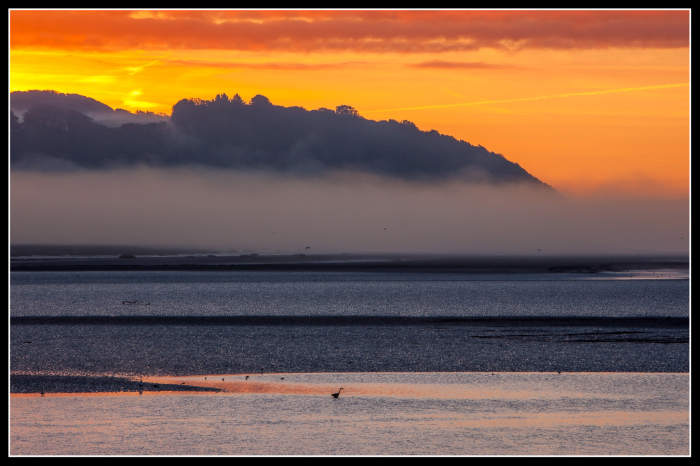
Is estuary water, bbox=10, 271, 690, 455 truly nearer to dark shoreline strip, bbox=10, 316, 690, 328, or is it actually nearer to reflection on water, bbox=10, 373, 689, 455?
reflection on water, bbox=10, 373, 689, 455

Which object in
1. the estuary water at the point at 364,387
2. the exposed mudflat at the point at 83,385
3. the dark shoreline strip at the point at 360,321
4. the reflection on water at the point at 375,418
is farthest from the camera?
the dark shoreline strip at the point at 360,321

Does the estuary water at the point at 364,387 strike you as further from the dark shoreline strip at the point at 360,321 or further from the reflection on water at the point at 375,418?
the dark shoreline strip at the point at 360,321

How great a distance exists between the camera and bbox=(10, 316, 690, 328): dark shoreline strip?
28.4m

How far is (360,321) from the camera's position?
3009 centimetres

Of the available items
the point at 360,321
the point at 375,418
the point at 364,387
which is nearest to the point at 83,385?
the point at 364,387

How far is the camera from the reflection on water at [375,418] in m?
10.6

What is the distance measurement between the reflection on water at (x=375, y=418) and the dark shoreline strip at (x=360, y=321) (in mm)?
13032

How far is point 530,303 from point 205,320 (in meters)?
20.9

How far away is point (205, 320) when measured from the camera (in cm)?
3094

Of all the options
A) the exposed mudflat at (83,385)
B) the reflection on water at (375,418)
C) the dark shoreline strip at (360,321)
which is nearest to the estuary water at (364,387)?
the reflection on water at (375,418)

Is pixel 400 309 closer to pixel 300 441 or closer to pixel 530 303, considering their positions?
pixel 530 303

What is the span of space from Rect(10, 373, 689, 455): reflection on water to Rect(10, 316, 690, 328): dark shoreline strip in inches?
513

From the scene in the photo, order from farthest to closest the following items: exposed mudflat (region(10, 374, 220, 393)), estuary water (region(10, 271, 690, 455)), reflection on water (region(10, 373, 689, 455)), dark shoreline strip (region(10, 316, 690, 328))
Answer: dark shoreline strip (region(10, 316, 690, 328))
exposed mudflat (region(10, 374, 220, 393))
estuary water (region(10, 271, 690, 455))
reflection on water (region(10, 373, 689, 455))

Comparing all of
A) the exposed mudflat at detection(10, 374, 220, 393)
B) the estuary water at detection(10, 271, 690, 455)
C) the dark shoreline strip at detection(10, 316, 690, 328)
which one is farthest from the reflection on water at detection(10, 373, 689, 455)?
the dark shoreline strip at detection(10, 316, 690, 328)
